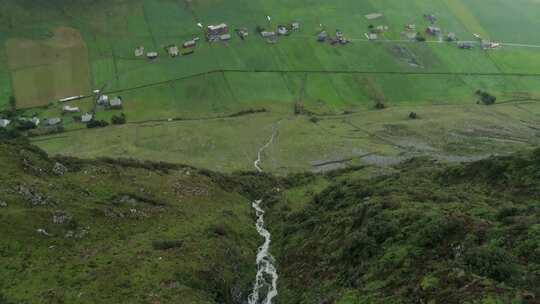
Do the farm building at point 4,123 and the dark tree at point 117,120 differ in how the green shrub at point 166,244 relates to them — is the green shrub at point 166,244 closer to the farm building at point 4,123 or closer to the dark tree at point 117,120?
the dark tree at point 117,120

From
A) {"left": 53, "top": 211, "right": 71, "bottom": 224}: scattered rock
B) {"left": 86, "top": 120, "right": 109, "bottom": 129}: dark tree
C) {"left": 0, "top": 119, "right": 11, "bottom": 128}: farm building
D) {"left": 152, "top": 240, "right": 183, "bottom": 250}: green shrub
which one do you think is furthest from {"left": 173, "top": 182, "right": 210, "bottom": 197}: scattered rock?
{"left": 0, "top": 119, "right": 11, "bottom": 128}: farm building

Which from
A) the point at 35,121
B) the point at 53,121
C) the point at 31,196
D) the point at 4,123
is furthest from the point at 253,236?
the point at 4,123

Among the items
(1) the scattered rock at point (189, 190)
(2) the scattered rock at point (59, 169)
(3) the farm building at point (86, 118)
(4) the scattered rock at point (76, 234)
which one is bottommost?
(3) the farm building at point (86, 118)

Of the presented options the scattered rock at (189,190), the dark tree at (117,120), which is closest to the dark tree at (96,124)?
the dark tree at (117,120)

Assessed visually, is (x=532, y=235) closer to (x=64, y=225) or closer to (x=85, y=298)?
(x=85, y=298)

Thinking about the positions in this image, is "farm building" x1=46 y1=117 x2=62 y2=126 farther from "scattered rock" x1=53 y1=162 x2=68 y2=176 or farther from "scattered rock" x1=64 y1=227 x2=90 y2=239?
"scattered rock" x1=64 y1=227 x2=90 y2=239

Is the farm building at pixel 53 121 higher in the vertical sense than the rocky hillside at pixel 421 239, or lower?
lower

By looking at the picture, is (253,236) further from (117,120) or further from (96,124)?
(96,124)
